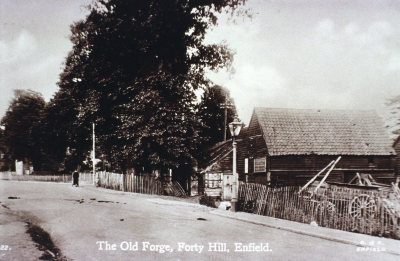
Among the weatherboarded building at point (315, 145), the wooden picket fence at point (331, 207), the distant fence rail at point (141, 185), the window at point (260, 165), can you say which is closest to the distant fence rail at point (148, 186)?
the distant fence rail at point (141, 185)

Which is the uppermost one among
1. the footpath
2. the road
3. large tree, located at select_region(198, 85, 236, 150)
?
large tree, located at select_region(198, 85, 236, 150)

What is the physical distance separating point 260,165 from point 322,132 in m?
5.46

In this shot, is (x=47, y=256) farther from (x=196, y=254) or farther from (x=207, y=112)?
(x=207, y=112)

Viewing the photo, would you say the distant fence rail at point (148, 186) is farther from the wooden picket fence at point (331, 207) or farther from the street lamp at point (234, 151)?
the street lamp at point (234, 151)

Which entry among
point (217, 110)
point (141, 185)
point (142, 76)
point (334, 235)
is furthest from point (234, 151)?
point (217, 110)

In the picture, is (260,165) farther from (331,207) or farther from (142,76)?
(331,207)

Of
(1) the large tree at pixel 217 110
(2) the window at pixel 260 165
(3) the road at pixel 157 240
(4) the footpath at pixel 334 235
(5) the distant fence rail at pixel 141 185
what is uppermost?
(1) the large tree at pixel 217 110

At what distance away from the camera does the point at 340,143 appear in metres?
27.8

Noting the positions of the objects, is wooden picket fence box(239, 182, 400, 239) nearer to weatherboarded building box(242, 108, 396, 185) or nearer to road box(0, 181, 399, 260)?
road box(0, 181, 399, 260)

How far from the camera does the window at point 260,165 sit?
2746cm

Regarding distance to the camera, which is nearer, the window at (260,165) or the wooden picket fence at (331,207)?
the wooden picket fence at (331,207)

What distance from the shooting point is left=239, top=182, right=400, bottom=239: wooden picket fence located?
34.3 feet

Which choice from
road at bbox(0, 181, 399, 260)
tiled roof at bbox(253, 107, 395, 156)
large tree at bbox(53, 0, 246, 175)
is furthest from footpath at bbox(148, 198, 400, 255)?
tiled roof at bbox(253, 107, 395, 156)

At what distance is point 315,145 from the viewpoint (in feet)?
89.4
